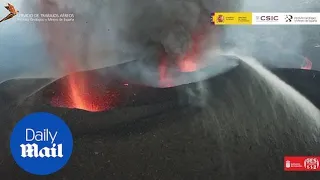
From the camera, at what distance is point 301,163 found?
220cm

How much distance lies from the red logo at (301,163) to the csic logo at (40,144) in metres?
1.50

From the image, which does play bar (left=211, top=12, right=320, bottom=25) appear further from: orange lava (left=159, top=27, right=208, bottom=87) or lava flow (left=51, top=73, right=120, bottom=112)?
lava flow (left=51, top=73, right=120, bottom=112)

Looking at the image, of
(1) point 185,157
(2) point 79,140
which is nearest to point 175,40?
(1) point 185,157

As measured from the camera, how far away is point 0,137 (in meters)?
2.18

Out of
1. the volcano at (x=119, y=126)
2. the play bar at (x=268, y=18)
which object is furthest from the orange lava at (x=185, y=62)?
the play bar at (x=268, y=18)

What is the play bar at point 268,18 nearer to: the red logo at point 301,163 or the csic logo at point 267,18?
the csic logo at point 267,18

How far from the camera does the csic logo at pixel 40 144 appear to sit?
7.00ft

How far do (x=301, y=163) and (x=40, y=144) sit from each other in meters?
1.79

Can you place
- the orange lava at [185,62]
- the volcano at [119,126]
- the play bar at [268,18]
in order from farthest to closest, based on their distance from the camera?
the orange lava at [185,62] → the volcano at [119,126] → the play bar at [268,18]

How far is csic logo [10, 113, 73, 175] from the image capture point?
7.00 ft

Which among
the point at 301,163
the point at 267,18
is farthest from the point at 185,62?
the point at 301,163

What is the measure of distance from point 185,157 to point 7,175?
1.25 metres

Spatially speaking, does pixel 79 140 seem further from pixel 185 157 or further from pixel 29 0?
pixel 29 0

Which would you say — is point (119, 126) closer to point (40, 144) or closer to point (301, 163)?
Result: point (40, 144)
